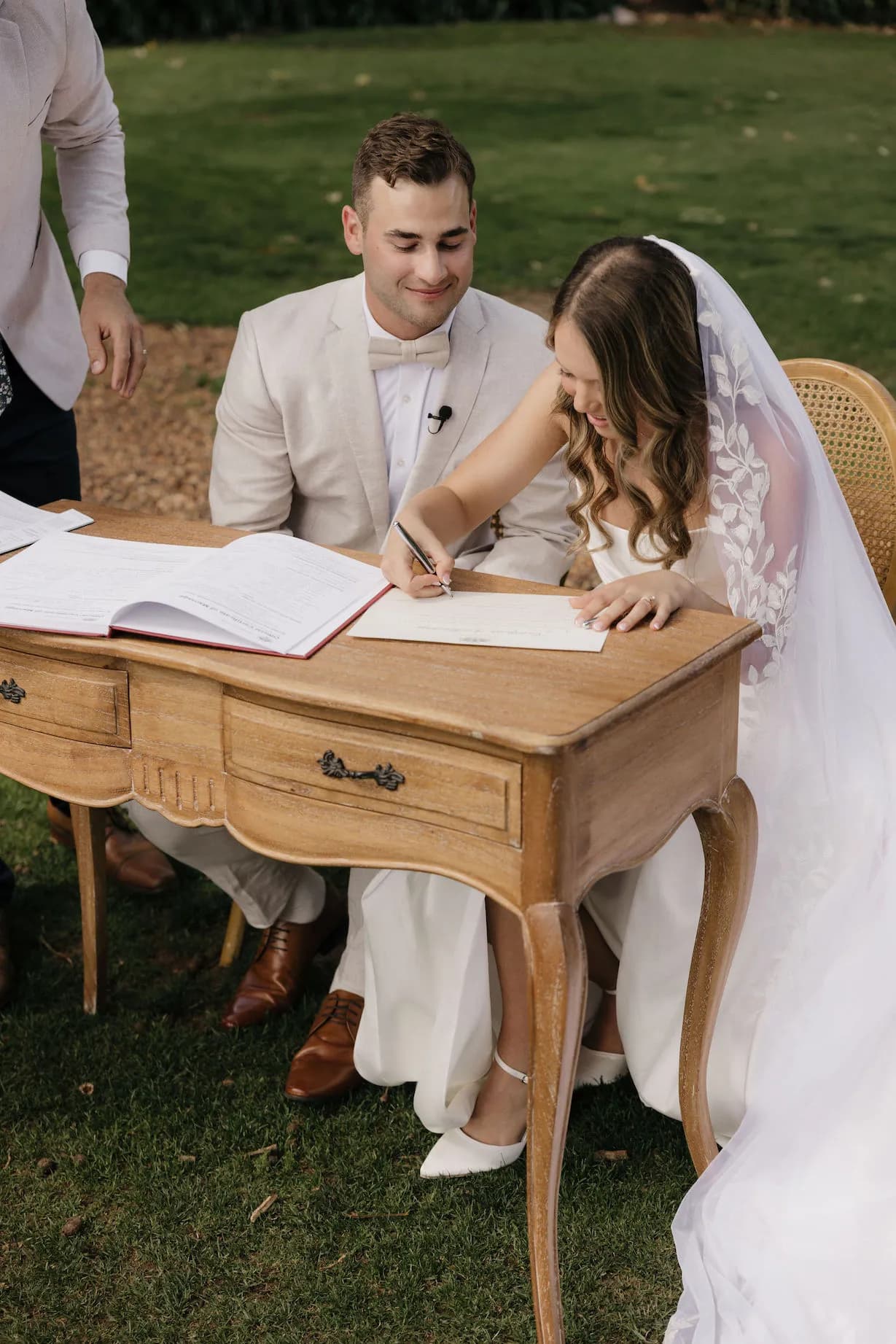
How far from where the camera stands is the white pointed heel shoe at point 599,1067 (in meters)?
3.09

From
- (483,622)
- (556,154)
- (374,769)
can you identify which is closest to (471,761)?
(374,769)

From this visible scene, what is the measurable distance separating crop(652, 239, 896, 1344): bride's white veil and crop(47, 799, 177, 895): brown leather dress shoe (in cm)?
183

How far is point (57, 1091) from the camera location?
3.16m

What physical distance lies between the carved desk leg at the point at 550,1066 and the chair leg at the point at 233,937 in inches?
57.3

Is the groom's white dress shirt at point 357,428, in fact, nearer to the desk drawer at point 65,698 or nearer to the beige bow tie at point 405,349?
the beige bow tie at point 405,349

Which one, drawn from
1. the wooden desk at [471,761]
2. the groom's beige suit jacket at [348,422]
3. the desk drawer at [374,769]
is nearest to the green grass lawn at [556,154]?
the groom's beige suit jacket at [348,422]

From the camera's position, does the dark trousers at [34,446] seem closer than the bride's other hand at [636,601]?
No

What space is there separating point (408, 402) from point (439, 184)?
0.47 m

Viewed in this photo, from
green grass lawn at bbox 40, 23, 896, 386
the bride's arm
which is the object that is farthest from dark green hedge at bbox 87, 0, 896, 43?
the bride's arm

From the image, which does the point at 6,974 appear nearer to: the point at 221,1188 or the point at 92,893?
the point at 92,893

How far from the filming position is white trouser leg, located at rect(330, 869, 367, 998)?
316cm

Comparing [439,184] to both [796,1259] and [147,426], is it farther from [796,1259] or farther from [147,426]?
[147,426]

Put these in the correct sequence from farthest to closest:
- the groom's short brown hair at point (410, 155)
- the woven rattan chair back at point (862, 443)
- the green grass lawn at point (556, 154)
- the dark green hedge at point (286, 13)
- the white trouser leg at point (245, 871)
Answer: the dark green hedge at point (286, 13) → the green grass lawn at point (556, 154) → the white trouser leg at point (245, 871) → the woven rattan chair back at point (862, 443) → the groom's short brown hair at point (410, 155)

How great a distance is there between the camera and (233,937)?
3568mm
